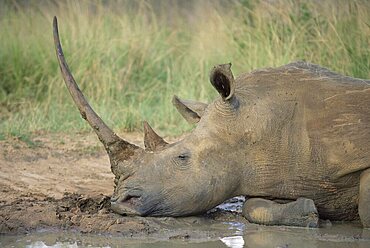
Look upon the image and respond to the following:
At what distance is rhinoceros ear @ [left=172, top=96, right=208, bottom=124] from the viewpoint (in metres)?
6.91

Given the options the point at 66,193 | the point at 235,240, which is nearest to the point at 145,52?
the point at 66,193

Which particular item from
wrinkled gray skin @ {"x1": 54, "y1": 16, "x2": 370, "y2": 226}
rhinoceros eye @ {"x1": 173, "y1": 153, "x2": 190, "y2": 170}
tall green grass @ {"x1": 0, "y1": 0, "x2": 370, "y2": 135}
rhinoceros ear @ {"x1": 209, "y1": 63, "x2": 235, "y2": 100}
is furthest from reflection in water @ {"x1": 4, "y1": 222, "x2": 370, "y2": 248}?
tall green grass @ {"x1": 0, "y1": 0, "x2": 370, "y2": 135}

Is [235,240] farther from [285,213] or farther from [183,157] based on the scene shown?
[183,157]

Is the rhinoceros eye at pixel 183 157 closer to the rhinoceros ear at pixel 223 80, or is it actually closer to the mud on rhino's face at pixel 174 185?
the mud on rhino's face at pixel 174 185

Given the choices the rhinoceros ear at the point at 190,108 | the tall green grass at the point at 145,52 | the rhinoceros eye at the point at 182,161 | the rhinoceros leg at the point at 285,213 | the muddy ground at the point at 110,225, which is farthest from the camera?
the tall green grass at the point at 145,52

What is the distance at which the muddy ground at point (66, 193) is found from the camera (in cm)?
615

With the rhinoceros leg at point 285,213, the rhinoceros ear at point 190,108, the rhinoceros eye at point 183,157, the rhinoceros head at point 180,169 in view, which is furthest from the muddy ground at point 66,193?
the rhinoceros ear at point 190,108

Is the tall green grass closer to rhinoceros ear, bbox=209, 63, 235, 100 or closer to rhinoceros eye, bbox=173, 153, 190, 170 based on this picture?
rhinoceros eye, bbox=173, 153, 190, 170

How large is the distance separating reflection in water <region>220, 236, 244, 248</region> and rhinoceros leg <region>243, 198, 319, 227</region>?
234 mm

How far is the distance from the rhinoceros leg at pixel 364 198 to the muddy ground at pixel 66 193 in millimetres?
855

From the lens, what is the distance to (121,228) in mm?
6113

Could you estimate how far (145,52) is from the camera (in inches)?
489

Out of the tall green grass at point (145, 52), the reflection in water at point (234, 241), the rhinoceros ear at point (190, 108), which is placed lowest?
the reflection in water at point (234, 241)

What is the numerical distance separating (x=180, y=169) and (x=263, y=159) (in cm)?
53
